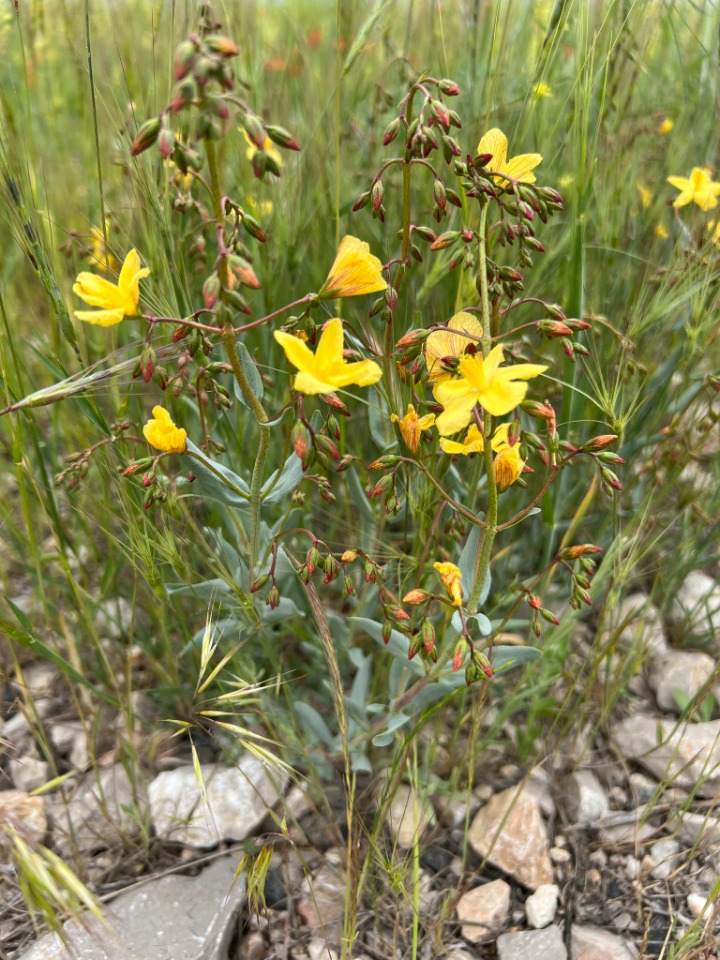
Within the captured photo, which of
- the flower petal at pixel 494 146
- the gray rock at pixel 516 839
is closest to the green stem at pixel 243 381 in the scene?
the flower petal at pixel 494 146

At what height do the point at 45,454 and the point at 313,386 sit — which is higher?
the point at 313,386

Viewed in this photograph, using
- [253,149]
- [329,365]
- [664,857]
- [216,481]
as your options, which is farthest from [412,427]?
[664,857]

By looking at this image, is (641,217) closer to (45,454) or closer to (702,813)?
(702,813)

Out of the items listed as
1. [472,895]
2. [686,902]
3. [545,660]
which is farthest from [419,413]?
[686,902]

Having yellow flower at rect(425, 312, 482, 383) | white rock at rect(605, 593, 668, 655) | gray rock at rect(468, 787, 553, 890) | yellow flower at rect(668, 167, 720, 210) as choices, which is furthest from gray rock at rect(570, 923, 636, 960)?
yellow flower at rect(668, 167, 720, 210)

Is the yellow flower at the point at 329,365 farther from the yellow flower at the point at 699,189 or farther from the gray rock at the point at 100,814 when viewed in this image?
the yellow flower at the point at 699,189

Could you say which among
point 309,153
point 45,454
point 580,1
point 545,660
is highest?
point 580,1

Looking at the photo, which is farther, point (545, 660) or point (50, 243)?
point (545, 660)
